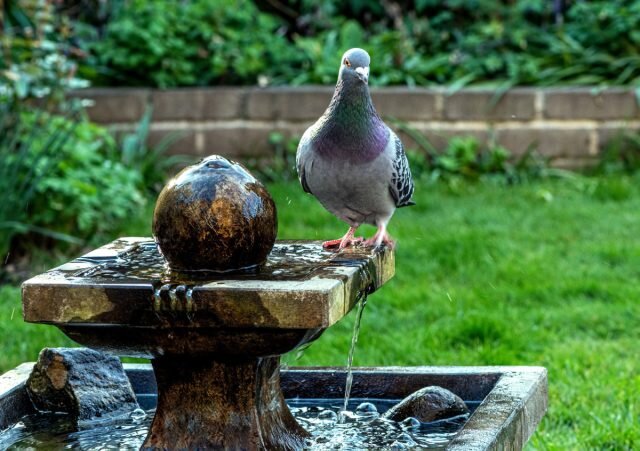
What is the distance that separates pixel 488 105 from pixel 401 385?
465cm

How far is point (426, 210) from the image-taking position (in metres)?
7.47

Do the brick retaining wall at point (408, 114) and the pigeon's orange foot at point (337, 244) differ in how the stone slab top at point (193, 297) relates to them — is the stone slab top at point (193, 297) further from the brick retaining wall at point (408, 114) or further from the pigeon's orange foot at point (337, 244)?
the brick retaining wall at point (408, 114)

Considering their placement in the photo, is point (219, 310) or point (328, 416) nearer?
point (219, 310)

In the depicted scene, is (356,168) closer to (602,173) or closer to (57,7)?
(602,173)

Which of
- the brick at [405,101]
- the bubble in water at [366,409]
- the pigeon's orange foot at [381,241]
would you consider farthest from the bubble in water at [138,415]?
the brick at [405,101]

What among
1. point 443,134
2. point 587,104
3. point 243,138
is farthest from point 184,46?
point 587,104

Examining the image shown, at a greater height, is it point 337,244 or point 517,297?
point 337,244

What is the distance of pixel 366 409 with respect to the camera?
3916mm

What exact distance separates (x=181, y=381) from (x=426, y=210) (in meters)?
4.34

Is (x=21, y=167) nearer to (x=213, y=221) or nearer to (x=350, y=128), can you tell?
(x=350, y=128)

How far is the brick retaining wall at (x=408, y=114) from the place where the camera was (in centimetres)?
829

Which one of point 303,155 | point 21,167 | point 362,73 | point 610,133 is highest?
point 362,73

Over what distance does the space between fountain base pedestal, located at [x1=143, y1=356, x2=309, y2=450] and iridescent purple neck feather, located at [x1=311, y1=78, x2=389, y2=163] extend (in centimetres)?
67

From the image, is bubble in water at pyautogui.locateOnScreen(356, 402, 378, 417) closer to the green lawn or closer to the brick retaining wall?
the green lawn
